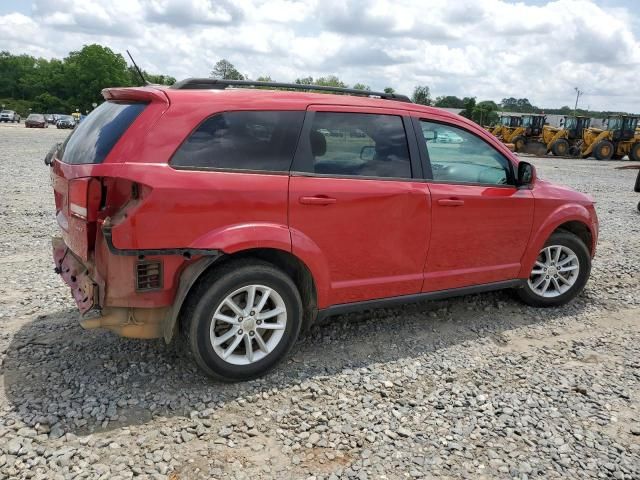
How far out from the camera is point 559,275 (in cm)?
504

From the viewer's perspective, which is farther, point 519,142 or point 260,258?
point 519,142

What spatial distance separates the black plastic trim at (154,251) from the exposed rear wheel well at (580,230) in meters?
3.52

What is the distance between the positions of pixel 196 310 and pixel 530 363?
8.15ft

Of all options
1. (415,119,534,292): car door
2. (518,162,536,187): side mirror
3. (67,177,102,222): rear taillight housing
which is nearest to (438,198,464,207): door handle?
(415,119,534,292): car door

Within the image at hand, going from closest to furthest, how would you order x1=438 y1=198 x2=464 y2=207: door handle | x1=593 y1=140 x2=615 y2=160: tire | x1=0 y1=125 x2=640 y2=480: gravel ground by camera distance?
x1=0 y1=125 x2=640 y2=480: gravel ground
x1=438 y1=198 x2=464 y2=207: door handle
x1=593 y1=140 x2=615 y2=160: tire

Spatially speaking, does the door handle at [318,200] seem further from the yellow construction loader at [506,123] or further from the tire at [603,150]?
the yellow construction loader at [506,123]

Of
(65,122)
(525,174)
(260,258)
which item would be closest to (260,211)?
(260,258)

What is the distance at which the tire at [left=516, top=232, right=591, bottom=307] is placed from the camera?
4934 millimetres

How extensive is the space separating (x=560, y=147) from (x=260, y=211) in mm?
29291

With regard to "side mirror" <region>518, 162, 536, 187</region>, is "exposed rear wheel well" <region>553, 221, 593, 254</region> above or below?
below

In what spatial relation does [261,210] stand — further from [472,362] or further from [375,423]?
[472,362]

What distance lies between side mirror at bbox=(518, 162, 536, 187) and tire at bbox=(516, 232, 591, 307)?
0.70m

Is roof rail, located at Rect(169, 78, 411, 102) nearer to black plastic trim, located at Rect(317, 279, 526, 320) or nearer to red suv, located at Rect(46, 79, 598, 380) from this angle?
red suv, located at Rect(46, 79, 598, 380)

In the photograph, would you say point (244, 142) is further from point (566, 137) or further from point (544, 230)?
point (566, 137)
